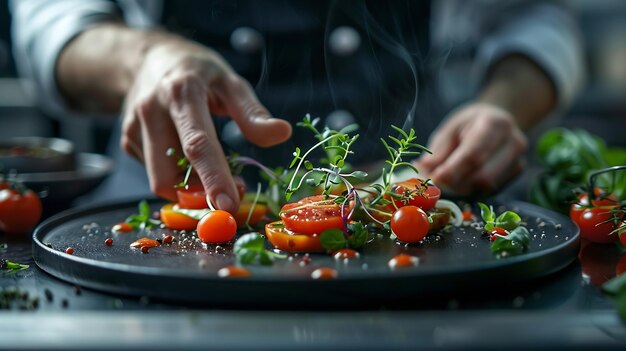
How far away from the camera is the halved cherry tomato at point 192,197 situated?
130 cm

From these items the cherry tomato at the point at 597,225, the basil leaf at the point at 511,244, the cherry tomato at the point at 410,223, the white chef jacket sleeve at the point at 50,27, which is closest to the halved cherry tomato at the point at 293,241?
the cherry tomato at the point at 410,223

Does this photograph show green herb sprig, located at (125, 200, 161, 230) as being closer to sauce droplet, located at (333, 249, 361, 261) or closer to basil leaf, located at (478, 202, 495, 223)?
sauce droplet, located at (333, 249, 361, 261)

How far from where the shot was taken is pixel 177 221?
1.30 meters

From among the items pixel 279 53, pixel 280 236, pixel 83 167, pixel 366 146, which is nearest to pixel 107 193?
pixel 83 167

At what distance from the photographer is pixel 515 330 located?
78cm

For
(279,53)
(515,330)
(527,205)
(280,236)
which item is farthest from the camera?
(279,53)

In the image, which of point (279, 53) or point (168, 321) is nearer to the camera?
point (168, 321)

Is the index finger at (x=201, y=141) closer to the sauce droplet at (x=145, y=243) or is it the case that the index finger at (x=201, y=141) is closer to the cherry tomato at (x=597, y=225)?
the sauce droplet at (x=145, y=243)

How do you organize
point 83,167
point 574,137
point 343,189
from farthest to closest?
point 83,167 → point 574,137 → point 343,189

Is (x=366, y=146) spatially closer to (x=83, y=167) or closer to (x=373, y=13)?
(x=373, y=13)

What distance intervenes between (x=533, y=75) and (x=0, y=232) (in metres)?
1.68

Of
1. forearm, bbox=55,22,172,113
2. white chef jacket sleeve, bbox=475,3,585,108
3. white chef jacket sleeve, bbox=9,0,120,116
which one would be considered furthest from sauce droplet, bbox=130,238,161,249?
white chef jacket sleeve, bbox=475,3,585,108

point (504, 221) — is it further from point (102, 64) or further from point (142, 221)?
point (102, 64)

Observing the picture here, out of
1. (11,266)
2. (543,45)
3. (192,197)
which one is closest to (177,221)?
(192,197)
